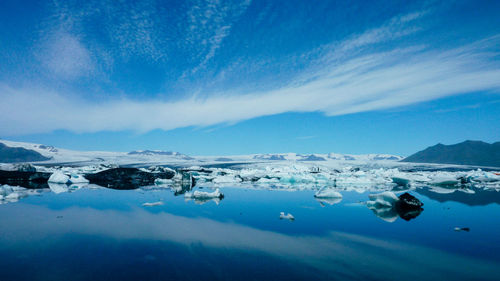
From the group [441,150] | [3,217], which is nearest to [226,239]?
[3,217]

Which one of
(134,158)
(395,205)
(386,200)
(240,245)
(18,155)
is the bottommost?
(240,245)

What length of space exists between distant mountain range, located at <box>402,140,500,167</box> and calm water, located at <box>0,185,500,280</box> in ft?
262

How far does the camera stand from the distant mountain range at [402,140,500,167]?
223 feet

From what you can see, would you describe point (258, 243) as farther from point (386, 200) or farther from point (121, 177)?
point (121, 177)

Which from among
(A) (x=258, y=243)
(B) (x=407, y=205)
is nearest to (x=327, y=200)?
(B) (x=407, y=205)

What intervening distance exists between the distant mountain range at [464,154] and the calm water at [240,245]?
79746mm

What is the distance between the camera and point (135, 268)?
2.48 metres

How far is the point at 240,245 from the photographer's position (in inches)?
129

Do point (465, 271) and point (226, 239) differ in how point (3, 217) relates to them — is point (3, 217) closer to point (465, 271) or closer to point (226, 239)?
point (226, 239)

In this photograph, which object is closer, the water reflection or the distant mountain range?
the water reflection

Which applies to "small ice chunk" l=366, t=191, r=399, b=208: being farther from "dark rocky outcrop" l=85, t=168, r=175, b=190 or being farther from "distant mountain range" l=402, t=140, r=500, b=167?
"distant mountain range" l=402, t=140, r=500, b=167

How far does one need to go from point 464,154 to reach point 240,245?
9506 cm

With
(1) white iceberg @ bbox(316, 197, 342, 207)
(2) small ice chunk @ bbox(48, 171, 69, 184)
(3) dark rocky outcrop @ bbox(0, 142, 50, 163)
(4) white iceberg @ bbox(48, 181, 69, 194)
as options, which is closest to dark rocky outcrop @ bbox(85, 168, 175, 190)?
(2) small ice chunk @ bbox(48, 171, 69, 184)

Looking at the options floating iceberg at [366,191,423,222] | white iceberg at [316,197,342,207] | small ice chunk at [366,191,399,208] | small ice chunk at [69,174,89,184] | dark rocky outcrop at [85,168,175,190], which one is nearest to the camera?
floating iceberg at [366,191,423,222]
